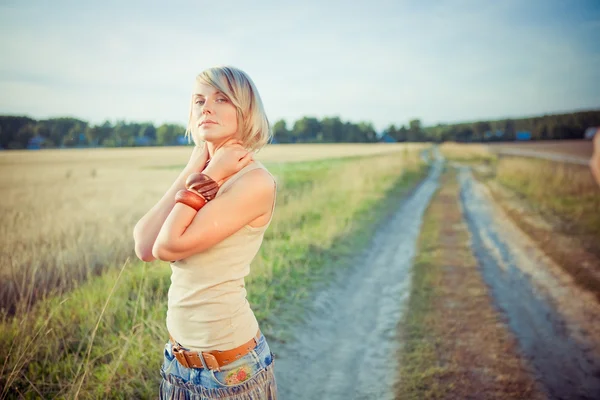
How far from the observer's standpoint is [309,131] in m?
58.2

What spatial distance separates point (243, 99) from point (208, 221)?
20.8 inches

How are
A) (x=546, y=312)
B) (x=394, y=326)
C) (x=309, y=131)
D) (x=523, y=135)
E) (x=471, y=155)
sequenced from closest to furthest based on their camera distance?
(x=394, y=326)
(x=546, y=312)
(x=471, y=155)
(x=523, y=135)
(x=309, y=131)

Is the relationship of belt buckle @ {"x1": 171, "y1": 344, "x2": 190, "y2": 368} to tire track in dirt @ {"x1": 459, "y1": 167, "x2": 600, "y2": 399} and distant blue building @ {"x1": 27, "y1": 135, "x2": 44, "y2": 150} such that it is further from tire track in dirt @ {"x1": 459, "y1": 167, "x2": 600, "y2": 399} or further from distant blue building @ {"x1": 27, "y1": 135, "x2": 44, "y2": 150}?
distant blue building @ {"x1": 27, "y1": 135, "x2": 44, "y2": 150}

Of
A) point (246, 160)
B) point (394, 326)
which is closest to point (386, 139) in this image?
point (394, 326)

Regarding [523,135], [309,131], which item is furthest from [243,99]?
[523,135]

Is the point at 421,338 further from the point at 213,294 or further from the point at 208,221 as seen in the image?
the point at 208,221

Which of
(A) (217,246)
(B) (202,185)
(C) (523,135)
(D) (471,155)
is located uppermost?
(C) (523,135)

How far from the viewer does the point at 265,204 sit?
1321mm

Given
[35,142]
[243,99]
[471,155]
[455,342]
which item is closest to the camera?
[243,99]

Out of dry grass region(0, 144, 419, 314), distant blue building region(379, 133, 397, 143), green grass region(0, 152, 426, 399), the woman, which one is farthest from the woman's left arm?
distant blue building region(379, 133, 397, 143)

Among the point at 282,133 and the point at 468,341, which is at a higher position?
the point at 282,133

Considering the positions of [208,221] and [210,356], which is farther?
[210,356]

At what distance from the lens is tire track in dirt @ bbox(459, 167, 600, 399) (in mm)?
3125

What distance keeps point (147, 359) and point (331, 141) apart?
64963 mm
